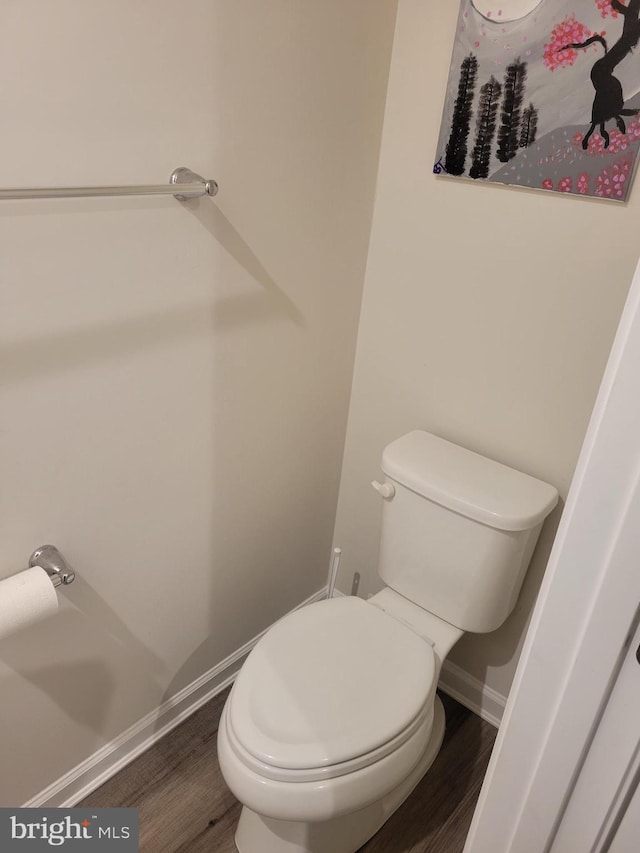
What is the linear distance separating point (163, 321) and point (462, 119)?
2.52 feet

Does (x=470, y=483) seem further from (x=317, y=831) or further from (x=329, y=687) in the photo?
(x=317, y=831)

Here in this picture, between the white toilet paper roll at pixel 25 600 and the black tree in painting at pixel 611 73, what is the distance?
1.30 meters

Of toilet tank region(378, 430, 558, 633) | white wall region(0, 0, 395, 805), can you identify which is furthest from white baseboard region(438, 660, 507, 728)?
white wall region(0, 0, 395, 805)

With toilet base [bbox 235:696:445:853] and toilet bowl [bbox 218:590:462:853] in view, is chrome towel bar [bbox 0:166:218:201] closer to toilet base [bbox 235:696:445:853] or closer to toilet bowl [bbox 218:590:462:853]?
toilet bowl [bbox 218:590:462:853]

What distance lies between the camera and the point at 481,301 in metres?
1.50

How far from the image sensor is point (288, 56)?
4.25 feet

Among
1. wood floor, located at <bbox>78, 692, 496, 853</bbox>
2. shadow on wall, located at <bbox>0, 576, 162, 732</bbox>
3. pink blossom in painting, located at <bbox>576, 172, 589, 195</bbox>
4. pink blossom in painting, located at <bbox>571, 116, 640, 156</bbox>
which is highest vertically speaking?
pink blossom in painting, located at <bbox>571, 116, 640, 156</bbox>

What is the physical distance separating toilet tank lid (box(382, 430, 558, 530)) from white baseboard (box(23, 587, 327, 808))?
2.46 ft

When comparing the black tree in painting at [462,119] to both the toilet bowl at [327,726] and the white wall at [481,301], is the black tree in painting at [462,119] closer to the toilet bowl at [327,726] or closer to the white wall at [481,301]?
the white wall at [481,301]

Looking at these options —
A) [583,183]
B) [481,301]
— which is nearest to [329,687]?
[481,301]

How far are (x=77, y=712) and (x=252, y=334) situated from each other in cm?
91

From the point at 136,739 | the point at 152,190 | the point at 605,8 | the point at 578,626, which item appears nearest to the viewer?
the point at 578,626

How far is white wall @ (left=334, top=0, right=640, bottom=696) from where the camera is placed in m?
1.35

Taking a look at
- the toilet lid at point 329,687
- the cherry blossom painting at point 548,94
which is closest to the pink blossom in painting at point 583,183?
the cherry blossom painting at point 548,94
